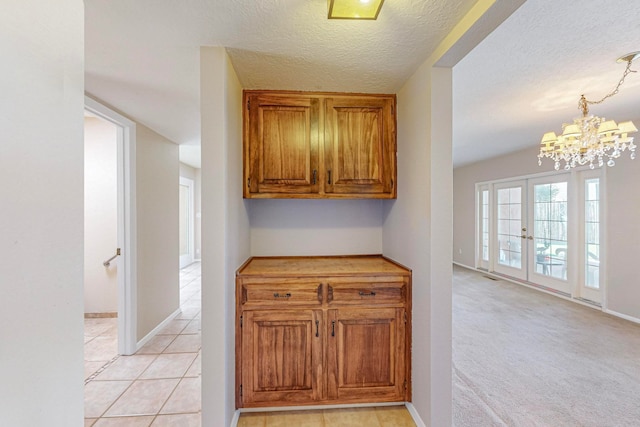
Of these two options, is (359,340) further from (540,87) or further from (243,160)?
(540,87)

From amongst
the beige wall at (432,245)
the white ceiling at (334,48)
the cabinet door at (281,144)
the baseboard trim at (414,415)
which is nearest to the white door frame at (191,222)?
the white ceiling at (334,48)

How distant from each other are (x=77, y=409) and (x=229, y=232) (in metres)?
1.08

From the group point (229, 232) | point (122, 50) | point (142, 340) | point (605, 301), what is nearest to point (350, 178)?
point (229, 232)

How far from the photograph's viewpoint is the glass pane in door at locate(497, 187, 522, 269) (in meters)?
5.31

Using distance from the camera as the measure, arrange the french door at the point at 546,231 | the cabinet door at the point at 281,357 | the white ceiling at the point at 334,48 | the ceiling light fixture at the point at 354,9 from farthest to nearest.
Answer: the french door at the point at 546,231 → the cabinet door at the point at 281,357 → the white ceiling at the point at 334,48 → the ceiling light fixture at the point at 354,9

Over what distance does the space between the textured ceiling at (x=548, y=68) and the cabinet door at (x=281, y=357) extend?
216 cm

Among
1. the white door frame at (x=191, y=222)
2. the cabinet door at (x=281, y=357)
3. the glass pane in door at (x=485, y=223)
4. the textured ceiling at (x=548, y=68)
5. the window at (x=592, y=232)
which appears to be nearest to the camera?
the textured ceiling at (x=548, y=68)

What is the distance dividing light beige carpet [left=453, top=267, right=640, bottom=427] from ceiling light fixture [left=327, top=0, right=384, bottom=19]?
2420 millimetres

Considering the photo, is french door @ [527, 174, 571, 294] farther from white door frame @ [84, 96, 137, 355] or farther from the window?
white door frame @ [84, 96, 137, 355]

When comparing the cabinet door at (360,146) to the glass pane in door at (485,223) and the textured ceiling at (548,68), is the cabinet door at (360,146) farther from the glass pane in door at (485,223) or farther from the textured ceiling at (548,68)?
the glass pane in door at (485,223)

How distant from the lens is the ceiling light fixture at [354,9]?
1.19 meters

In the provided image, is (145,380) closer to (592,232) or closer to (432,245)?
(432,245)

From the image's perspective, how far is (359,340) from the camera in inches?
72.7

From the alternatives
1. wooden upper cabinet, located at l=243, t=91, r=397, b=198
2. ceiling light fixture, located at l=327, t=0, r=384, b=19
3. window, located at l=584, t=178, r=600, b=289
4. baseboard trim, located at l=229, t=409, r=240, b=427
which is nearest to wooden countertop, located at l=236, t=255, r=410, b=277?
wooden upper cabinet, located at l=243, t=91, r=397, b=198
